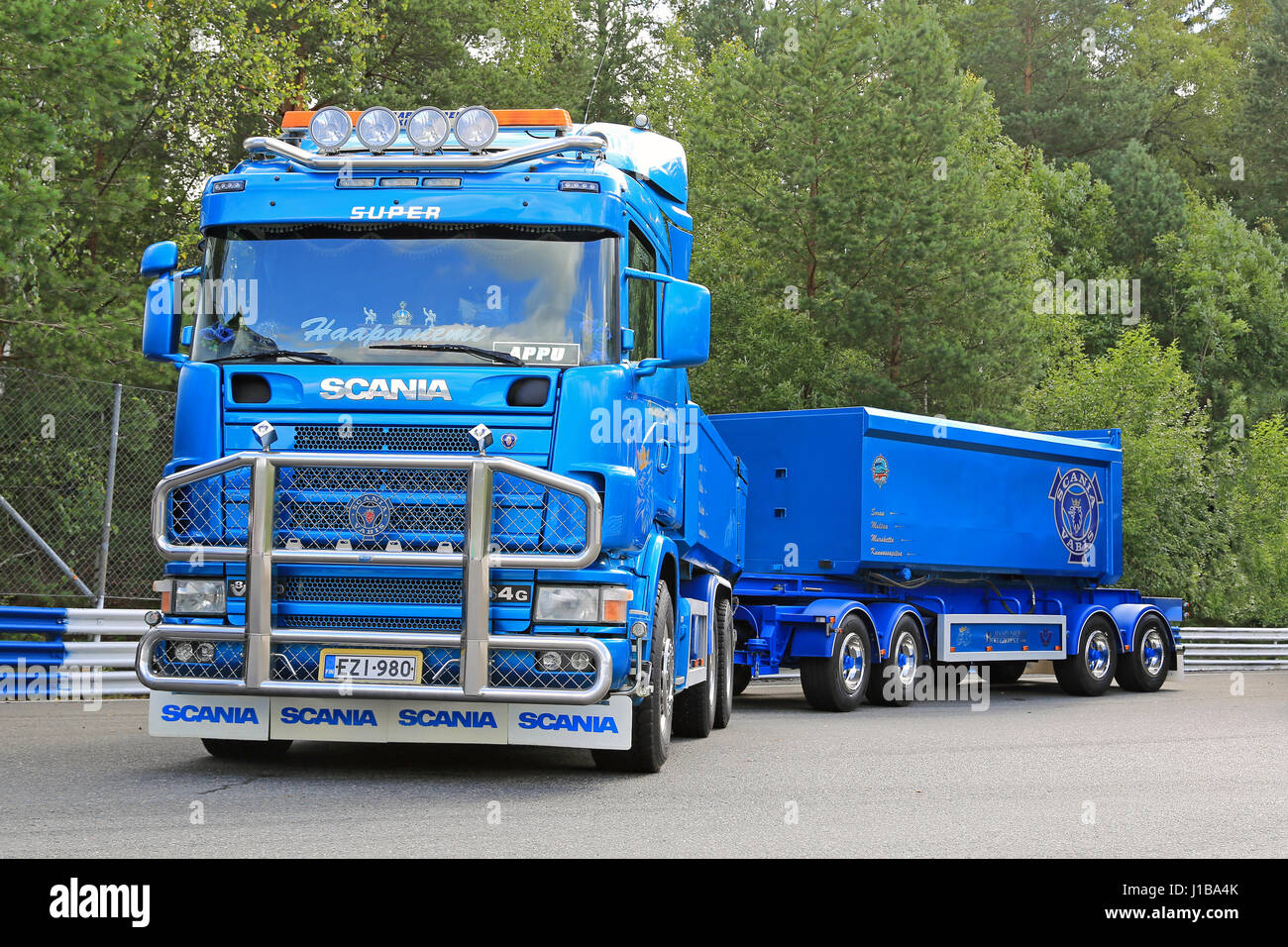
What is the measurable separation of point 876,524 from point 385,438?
28.9 ft

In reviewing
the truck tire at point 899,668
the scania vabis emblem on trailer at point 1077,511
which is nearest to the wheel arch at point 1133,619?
the scania vabis emblem on trailer at point 1077,511

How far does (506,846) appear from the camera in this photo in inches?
246

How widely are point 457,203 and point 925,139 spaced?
2168 centimetres

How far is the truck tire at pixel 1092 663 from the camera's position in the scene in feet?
62.7

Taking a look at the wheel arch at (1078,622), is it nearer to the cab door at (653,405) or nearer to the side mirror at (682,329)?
the cab door at (653,405)

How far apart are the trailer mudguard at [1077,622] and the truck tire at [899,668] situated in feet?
10.8

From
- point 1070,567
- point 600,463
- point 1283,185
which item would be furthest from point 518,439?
point 1283,185

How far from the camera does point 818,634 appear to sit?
48.9ft

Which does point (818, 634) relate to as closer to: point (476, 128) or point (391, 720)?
point (391, 720)

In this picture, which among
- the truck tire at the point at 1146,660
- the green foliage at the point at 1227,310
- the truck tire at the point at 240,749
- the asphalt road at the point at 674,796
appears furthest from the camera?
the green foliage at the point at 1227,310

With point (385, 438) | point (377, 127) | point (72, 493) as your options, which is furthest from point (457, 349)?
point (72, 493)

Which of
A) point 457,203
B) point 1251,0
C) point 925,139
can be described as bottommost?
point 457,203

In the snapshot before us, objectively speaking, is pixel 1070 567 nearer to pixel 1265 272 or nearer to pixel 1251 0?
pixel 1265 272

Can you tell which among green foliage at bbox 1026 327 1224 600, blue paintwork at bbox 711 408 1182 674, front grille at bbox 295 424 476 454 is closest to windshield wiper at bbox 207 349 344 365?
front grille at bbox 295 424 476 454
